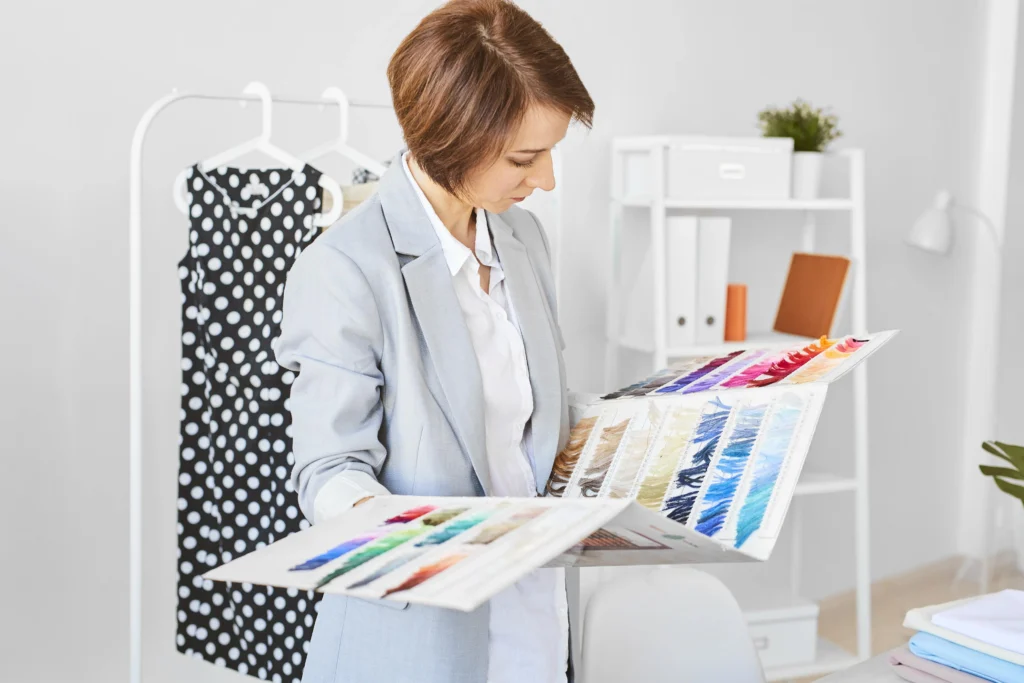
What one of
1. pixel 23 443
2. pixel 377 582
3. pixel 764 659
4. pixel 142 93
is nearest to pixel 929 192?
pixel 764 659

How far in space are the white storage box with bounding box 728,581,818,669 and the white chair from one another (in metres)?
1.34

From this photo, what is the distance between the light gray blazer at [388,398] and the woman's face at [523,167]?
9cm

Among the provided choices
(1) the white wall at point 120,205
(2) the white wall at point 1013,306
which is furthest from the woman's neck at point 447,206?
(2) the white wall at point 1013,306

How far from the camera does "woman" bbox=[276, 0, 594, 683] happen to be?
1114 millimetres

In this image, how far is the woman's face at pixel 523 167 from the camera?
116cm

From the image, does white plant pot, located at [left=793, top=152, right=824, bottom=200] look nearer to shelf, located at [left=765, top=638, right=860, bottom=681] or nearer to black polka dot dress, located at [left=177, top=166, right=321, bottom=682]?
shelf, located at [left=765, top=638, right=860, bottom=681]

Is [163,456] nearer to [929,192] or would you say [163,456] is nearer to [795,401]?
[795,401]

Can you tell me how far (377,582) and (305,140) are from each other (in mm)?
1730

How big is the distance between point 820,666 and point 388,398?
83.4 inches

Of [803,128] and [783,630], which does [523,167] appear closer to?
[803,128]

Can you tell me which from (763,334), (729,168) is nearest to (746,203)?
(729,168)

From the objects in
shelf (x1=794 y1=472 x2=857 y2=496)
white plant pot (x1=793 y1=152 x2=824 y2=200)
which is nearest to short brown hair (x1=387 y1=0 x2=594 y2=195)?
white plant pot (x1=793 y1=152 x2=824 y2=200)

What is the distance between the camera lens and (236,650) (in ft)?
6.20

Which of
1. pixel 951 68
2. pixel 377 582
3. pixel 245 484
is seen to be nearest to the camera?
pixel 377 582
